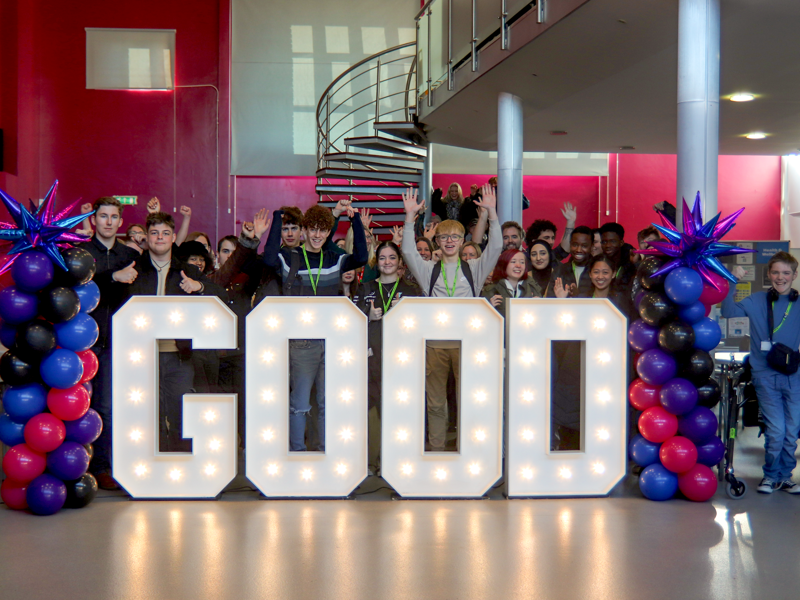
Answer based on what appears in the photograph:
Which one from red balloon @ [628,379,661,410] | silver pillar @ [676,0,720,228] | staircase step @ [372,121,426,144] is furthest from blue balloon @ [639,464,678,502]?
staircase step @ [372,121,426,144]

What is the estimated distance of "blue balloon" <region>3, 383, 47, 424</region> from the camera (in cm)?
326

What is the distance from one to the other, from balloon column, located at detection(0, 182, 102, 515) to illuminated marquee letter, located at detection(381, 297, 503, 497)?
1.44 metres

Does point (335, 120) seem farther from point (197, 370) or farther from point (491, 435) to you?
point (491, 435)

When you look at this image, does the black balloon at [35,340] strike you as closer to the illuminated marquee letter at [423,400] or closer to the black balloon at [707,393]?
the illuminated marquee letter at [423,400]

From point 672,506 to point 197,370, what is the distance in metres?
2.75

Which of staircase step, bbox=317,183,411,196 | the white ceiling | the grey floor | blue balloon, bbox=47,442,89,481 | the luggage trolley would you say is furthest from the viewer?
staircase step, bbox=317,183,411,196

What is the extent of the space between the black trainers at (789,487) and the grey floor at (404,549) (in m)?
0.12

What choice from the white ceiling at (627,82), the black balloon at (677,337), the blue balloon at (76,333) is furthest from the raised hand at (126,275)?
the white ceiling at (627,82)

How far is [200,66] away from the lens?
35.5 ft

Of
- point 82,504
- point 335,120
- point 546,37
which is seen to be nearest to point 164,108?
point 335,120

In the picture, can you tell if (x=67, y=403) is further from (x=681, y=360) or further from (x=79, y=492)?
(x=681, y=360)

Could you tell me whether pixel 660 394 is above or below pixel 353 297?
below

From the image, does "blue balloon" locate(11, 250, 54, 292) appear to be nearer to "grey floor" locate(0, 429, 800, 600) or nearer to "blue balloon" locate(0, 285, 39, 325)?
"blue balloon" locate(0, 285, 39, 325)

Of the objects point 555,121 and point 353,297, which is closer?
point 353,297
